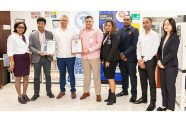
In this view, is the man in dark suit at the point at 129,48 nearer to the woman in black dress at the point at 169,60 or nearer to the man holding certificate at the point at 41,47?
the woman in black dress at the point at 169,60

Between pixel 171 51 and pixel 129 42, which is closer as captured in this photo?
pixel 171 51

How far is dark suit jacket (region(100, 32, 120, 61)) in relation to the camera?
3428 millimetres

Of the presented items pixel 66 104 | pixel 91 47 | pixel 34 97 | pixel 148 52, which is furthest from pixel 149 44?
pixel 34 97

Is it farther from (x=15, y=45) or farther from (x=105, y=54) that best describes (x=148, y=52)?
(x=15, y=45)

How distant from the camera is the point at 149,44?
10.3 ft

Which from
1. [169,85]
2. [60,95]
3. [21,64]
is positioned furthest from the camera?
[60,95]

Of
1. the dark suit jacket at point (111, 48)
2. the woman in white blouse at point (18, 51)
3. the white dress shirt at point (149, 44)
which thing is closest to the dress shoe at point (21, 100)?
the woman in white blouse at point (18, 51)

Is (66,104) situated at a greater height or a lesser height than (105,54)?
lesser

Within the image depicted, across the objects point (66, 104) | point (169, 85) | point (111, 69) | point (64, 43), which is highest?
point (64, 43)

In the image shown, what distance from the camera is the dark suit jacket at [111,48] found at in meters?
3.43

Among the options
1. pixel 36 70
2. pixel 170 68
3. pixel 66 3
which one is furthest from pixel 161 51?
pixel 66 3

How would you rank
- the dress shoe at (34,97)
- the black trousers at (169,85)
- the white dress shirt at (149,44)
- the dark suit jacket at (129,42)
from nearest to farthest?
the black trousers at (169,85) < the white dress shirt at (149,44) < the dark suit jacket at (129,42) < the dress shoe at (34,97)

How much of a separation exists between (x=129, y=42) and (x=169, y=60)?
0.95m

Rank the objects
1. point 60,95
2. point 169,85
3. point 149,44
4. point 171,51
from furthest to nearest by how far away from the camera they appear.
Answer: point 60,95
point 149,44
point 169,85
point 171,51
